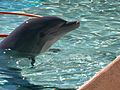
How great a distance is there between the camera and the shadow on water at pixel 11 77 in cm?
501

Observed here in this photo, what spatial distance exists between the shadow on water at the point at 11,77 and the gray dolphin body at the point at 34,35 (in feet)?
0.65

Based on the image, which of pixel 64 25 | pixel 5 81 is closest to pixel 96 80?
pixel 5 81

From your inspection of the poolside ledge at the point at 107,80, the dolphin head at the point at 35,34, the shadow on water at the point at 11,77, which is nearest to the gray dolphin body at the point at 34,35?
the dolphin head at the point at 35,34

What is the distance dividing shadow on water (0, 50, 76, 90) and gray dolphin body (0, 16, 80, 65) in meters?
0.20

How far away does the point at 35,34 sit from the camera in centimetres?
607

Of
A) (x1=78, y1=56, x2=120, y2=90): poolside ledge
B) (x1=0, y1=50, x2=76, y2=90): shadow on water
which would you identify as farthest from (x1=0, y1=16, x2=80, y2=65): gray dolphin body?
(x1=78, y1=56, x2=120, y2=90): poolside ledge

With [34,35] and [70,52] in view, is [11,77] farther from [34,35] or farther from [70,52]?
[70,52]

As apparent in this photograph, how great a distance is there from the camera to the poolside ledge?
2508mm

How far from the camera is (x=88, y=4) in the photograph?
38.8 ft

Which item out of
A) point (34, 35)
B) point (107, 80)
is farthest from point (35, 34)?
point (107, 80)

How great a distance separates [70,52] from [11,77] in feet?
5.42

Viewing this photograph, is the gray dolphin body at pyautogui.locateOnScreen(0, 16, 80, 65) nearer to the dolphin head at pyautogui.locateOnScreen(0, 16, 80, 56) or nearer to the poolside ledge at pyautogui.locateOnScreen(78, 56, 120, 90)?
the dolphin head at pyautogui.locateOnScreen(0, 16, 80, 56)

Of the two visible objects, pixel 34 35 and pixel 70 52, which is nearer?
pixel 34 35

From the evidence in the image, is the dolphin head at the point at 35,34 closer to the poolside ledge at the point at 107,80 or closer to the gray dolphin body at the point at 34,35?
the gray dolphin body at the point at 34,35
